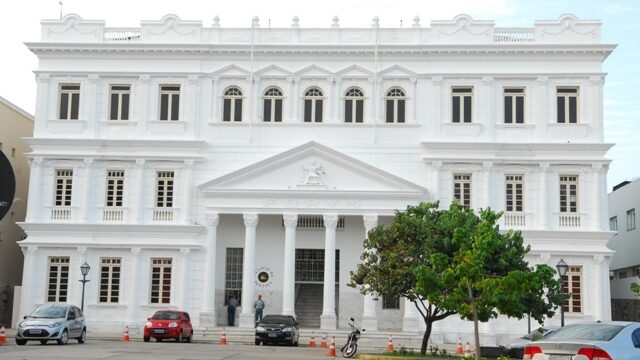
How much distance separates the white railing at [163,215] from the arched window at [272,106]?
6.69 metres

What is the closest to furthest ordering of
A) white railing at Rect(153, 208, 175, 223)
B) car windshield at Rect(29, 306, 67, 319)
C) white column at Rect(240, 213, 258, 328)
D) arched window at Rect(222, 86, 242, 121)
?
car windshield at Rect(29, 306, 67, 319) → white column at Rect(240, 213, 258, 328) → white railing at Rect(153, 208, 175, 223) → arched window at Rect(222, 86, 242, 121)

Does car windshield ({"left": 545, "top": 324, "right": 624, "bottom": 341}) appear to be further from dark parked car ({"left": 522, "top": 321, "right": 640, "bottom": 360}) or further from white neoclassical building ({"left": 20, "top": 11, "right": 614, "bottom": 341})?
white neoclassical building ({"left": 20, "top": 11, "right": 614, "bottom": 341})

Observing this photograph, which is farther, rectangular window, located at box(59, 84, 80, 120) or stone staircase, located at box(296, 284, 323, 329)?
rectangular window, located at box(59, 84, 80, 120)

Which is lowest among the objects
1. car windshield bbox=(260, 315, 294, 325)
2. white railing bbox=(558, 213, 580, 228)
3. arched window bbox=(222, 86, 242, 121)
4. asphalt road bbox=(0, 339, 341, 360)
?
asphalt road bbox=(0, 339, 341, 360)

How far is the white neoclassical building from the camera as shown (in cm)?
4434

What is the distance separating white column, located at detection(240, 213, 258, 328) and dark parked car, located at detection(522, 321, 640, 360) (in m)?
28.9

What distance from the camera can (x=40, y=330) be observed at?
31.2m

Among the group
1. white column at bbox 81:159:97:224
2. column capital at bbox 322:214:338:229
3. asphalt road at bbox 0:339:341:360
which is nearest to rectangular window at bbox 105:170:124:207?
white column at bbox 81:159:97:224

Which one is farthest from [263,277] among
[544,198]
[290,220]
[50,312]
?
[50,312]

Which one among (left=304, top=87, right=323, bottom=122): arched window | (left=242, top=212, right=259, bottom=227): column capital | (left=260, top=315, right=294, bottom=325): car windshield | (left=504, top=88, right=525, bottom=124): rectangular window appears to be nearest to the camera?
(left=260, top=315, right=294, bottom=325): car windshield

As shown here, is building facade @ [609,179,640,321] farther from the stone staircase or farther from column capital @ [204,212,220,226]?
column capital @ [204,212,220,226]

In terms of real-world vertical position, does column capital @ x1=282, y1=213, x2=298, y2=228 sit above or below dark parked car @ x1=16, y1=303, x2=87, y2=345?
above

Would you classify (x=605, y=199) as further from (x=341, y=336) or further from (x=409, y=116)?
(x=341, y=336)

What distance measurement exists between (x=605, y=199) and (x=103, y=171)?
24814 millimetres
